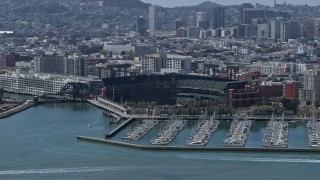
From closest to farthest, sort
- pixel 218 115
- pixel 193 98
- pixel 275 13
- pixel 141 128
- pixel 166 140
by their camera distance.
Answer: pixel 166 140 < pixel 141 128 < pixel 218 115 < pixel 193 98 < pixel 275 13

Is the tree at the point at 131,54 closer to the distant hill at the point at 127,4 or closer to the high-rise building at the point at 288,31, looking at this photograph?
the high-rise building at the point at 288,31

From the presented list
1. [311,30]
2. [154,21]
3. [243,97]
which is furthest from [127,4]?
[243,97]

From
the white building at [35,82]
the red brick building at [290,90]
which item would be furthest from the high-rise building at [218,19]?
the red brick building at [290,90]

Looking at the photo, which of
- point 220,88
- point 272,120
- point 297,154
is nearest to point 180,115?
point 272,120

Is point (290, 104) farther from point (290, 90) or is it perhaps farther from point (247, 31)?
point (247, 31)

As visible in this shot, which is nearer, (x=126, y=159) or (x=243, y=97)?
(x=126, y=159)

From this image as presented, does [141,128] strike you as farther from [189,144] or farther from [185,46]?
[185,46]

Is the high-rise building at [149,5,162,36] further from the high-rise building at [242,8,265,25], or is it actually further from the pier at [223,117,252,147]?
the pier at [223,117,252,147]
